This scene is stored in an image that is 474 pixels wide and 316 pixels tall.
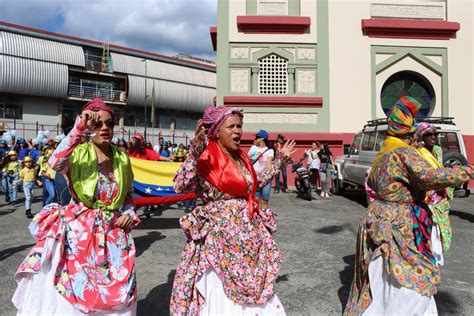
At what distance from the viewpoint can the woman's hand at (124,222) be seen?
2.85 metres

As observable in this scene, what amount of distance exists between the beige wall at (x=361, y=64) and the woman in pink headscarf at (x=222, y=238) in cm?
1291

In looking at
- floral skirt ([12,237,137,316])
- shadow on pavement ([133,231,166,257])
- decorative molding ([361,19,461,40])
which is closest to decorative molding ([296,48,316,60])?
decorative molding ([361,19,461,40])

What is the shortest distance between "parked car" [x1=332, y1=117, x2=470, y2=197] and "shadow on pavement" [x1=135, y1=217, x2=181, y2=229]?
4794 millimetres

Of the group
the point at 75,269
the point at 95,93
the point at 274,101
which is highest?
the point at 95,93

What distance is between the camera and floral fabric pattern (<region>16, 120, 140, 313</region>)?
2613mm

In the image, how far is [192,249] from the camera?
278cm

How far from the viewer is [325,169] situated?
39.3 ft

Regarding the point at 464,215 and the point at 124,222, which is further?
the point at 464,215

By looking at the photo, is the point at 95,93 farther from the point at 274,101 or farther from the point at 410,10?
the point at 410,10

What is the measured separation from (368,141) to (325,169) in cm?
186

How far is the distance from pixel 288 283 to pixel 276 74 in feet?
38.6

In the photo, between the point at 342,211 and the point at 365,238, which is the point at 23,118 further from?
the point at 365,238

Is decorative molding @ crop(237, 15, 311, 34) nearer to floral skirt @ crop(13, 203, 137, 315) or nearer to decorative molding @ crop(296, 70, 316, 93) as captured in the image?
decorative molding @ crop(296, 70, 316, 93)

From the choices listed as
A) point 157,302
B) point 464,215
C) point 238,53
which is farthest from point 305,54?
point 157,302
